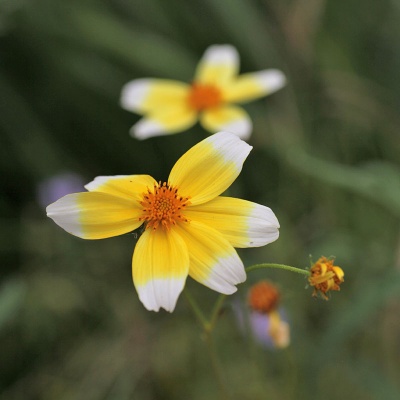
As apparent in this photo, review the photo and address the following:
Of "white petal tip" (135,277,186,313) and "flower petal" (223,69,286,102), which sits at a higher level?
"flower petal" (223,69,286,102)

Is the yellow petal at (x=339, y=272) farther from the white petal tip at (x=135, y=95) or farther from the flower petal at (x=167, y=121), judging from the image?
the white petal tip at (x=135, y=95)

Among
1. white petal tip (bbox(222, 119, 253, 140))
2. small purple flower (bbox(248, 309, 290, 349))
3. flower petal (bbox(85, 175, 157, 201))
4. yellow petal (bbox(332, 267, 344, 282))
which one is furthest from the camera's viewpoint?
white petal tip (bbox(222, 119, 253, 140))

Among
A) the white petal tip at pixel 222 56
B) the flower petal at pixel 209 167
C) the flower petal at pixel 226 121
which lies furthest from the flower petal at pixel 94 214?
the white petal tip at pixel 222 56

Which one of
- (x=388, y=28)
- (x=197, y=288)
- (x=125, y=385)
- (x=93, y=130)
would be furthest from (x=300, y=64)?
(x=125, y=385)

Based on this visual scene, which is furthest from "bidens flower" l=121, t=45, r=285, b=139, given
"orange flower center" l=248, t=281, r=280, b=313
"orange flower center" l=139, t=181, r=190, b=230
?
"orange flower center" l=139, t=181, r=190, b=230

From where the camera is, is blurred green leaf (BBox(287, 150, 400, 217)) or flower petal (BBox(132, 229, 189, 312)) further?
blurred green leaf (BBox(287, 150, 400, 217))

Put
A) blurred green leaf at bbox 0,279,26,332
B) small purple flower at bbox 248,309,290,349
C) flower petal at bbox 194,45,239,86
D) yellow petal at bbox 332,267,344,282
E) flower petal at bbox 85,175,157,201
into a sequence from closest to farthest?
yellow petal at bbox 332,267,344,282, flower petal at bbox 85,175,157,201, small purple flower at bbox 248,309,290,349, blurred green leaf at bbox 0,279,26,332, flower petal at bbox 194,45,239,86

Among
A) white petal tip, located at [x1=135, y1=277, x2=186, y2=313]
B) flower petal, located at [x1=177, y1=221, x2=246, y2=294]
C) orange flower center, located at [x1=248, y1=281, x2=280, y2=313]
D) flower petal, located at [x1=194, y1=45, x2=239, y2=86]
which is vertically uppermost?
flower petal, located at [x1=194, y1=45, x2=239, y2=86]

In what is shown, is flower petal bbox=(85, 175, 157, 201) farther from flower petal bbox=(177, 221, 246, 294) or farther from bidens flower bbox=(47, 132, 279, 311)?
flower petal bbox=(177, 221, 246, 294)

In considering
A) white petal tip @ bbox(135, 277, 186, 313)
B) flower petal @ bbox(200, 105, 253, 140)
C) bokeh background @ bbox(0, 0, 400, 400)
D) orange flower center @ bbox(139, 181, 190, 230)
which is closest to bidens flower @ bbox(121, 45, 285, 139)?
flower petal @ bbox(200, 105, 253, 140)
